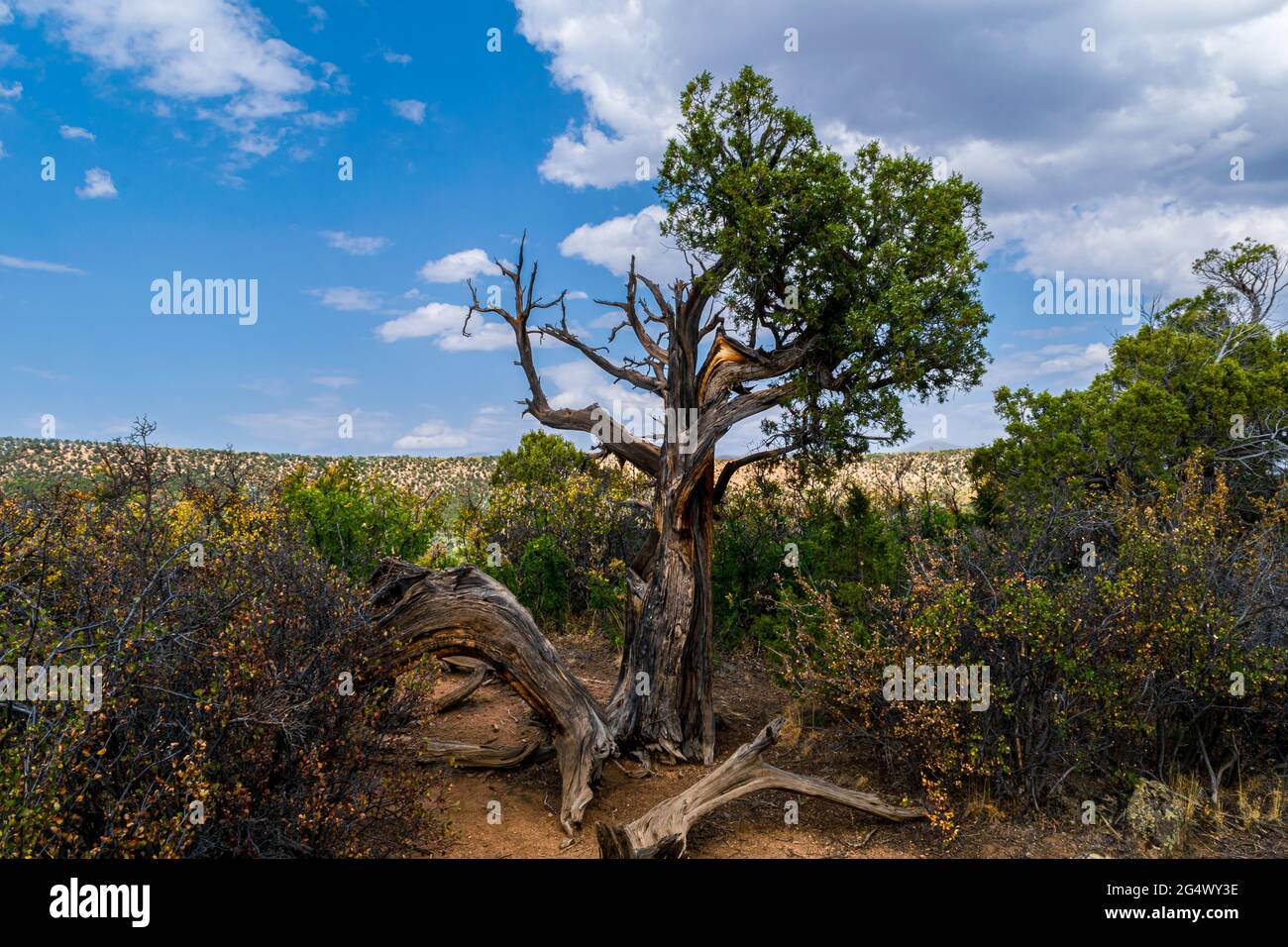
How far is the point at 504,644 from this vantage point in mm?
8617

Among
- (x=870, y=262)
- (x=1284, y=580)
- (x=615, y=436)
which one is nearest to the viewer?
(x=1284, y=580)

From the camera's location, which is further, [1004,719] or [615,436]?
Result: [615,436]

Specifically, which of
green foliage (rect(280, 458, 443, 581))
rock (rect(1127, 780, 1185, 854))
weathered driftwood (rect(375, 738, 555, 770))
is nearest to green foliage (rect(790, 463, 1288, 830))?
rock (rect(1127, 780, 1185, 854))

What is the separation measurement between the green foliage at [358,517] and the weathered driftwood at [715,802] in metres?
5.85

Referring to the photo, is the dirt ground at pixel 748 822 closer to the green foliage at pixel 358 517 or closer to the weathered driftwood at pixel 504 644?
the weathered driftwood at pixel 504 644

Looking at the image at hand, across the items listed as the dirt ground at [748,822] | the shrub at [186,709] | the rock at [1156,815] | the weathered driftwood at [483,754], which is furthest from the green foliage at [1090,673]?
the shrub at [186,709]

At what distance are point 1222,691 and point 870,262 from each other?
5.53 m

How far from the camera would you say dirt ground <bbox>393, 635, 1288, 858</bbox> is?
24.2 ft

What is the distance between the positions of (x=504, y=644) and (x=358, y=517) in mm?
5660

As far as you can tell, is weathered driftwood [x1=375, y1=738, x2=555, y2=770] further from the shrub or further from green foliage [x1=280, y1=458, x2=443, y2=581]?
green foliage [x1=280, y1=458, x2=443, y2=581]

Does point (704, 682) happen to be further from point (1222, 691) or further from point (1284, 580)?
point (1284, 580)
